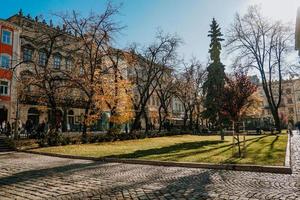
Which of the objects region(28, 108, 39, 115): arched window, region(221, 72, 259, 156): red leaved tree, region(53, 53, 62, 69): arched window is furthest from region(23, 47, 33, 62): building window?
region(221, 72, 259, 156): red leaved tree

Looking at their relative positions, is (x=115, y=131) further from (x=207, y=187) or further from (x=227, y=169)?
(x=207, y=187)

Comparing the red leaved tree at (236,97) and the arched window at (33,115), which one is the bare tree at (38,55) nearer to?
the arched window at (33,115)

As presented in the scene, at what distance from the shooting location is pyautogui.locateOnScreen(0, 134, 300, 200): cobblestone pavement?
6449 mm

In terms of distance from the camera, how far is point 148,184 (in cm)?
771

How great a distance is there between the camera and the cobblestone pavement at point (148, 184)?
645cm

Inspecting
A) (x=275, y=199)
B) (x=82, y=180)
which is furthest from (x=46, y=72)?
(x=275, y=199)

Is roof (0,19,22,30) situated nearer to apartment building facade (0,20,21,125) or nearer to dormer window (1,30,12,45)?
apartment building facade (0,20,21,125)

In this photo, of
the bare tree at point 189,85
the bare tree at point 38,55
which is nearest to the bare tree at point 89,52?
the bare tree at point 38,55

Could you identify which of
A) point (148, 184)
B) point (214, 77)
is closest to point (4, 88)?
point (214, 77)

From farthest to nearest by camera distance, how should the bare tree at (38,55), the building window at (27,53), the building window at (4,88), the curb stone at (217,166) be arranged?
the building window at (27,53)
the building window at (4,88)
the bare tree at (38,55)
the curb stone at (217,166)

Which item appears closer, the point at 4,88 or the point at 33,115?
the point at 4,88

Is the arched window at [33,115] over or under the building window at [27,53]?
under

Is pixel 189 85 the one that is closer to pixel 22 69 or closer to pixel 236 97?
pixel 22 69

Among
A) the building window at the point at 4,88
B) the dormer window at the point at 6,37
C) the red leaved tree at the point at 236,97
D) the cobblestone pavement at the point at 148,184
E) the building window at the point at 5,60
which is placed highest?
the dormer window at the point at 6,37
